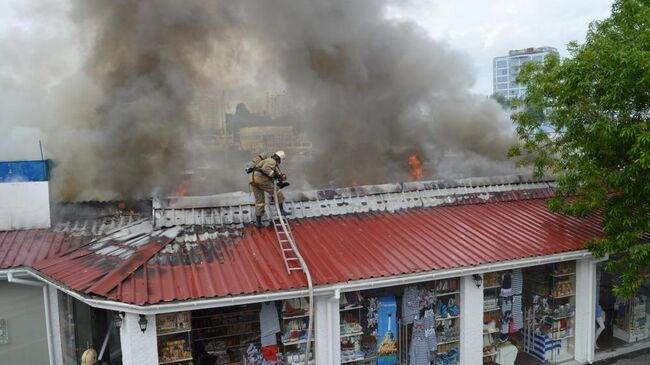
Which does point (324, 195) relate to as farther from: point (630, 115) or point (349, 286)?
point (630, 115)

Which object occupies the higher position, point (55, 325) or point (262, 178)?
point (262, 178)

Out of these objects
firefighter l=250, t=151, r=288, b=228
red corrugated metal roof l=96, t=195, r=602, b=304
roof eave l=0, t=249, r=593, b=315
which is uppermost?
firefighter l=250, t=151, r=288, b=228

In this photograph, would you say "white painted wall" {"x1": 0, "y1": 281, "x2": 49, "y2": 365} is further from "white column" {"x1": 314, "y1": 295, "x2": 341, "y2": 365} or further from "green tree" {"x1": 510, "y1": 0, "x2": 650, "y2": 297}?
"green tree" {"x1": 510, "y1": 0, "x2": 650, "y2": 297}

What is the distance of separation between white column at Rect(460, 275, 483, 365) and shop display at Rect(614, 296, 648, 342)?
349cm

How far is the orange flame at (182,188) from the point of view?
1122 cm

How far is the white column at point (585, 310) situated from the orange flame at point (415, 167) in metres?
6.29

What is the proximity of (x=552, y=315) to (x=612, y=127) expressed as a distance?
Answer: 11.7 feet

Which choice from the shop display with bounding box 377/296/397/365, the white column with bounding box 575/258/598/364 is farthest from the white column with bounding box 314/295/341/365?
the white column with bounding box 575/258/598/364

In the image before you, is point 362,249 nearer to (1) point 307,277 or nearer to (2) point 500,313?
(1) point 307,277

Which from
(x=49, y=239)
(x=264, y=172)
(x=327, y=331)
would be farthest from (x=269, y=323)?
(x=49, y=239)

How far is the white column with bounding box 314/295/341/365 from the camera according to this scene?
696cm

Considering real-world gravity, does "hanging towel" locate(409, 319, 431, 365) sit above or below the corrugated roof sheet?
below

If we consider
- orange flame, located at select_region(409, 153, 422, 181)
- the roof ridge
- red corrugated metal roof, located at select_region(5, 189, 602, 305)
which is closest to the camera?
red corrugated metal roof, located at select_region(5, 189, 602, 305)

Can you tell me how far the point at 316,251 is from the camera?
7.40m
